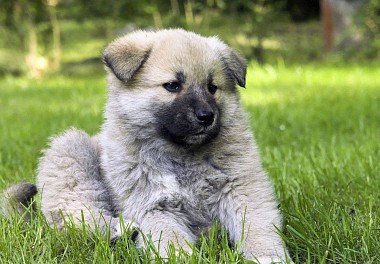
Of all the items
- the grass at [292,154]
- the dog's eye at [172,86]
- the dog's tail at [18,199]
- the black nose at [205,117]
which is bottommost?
the grass at [292,154]

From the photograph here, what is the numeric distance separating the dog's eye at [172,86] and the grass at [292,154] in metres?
0.72

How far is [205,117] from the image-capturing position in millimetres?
3033

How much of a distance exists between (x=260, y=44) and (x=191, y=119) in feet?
30.8

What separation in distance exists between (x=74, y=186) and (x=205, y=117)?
2.48 ft

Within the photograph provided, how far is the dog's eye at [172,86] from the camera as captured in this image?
3172 millimetres

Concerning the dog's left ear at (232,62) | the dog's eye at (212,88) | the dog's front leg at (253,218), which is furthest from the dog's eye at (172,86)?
the dog's front leg at (253,218)

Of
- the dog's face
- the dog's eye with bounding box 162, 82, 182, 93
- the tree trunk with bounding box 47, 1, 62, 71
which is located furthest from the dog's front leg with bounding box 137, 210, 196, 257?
the tree trunk with bounding box 47, 1, 62, 71

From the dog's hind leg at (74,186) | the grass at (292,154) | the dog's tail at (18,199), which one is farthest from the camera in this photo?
the dog's tail at (18,199)

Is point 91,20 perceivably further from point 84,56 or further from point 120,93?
point 120,93

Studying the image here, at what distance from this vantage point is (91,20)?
1313 cm

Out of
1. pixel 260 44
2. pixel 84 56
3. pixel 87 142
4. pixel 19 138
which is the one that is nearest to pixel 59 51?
pixel 84 56

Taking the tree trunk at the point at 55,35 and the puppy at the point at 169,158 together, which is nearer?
the puppy at the point at 169,158

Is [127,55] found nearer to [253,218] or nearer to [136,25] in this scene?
[253,218]

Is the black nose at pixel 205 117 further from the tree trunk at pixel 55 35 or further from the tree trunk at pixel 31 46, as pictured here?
the tree trunk at pixel 55 35
